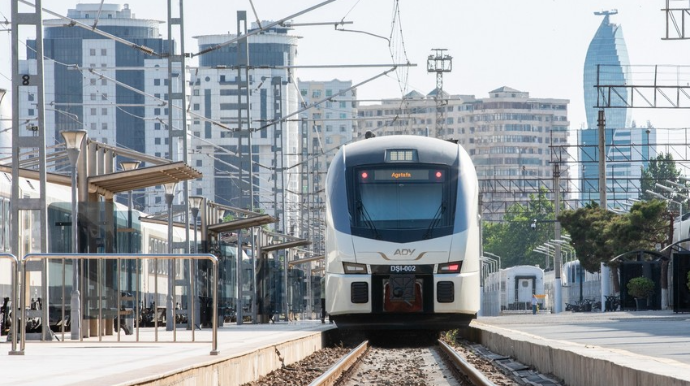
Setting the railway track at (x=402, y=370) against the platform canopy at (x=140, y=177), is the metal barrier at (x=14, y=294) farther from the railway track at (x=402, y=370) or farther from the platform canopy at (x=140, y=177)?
the platform canopy at (x=140, y=177)

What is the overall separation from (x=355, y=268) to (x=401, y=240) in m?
0.94

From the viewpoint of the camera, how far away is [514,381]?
50.2 ft

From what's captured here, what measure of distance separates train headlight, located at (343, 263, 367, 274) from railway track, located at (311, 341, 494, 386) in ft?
4.29

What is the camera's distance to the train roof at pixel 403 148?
80.1 ft

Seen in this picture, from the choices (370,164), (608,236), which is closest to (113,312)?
(370,164)

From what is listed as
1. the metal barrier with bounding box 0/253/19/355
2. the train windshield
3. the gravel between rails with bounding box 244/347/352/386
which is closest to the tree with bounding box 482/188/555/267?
the train windshield

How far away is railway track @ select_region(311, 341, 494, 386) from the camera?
50.4 feet

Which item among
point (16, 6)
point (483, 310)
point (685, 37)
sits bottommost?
point (483, 310)

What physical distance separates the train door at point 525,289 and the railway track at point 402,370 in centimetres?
5825

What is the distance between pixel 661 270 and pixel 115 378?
46.0m

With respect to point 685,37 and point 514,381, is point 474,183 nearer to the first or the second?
point 514,381

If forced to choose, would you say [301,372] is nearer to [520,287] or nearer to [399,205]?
[399,205]

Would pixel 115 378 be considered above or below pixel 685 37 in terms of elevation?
below

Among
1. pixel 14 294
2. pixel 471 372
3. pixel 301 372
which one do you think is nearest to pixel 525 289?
pixel 301 372
